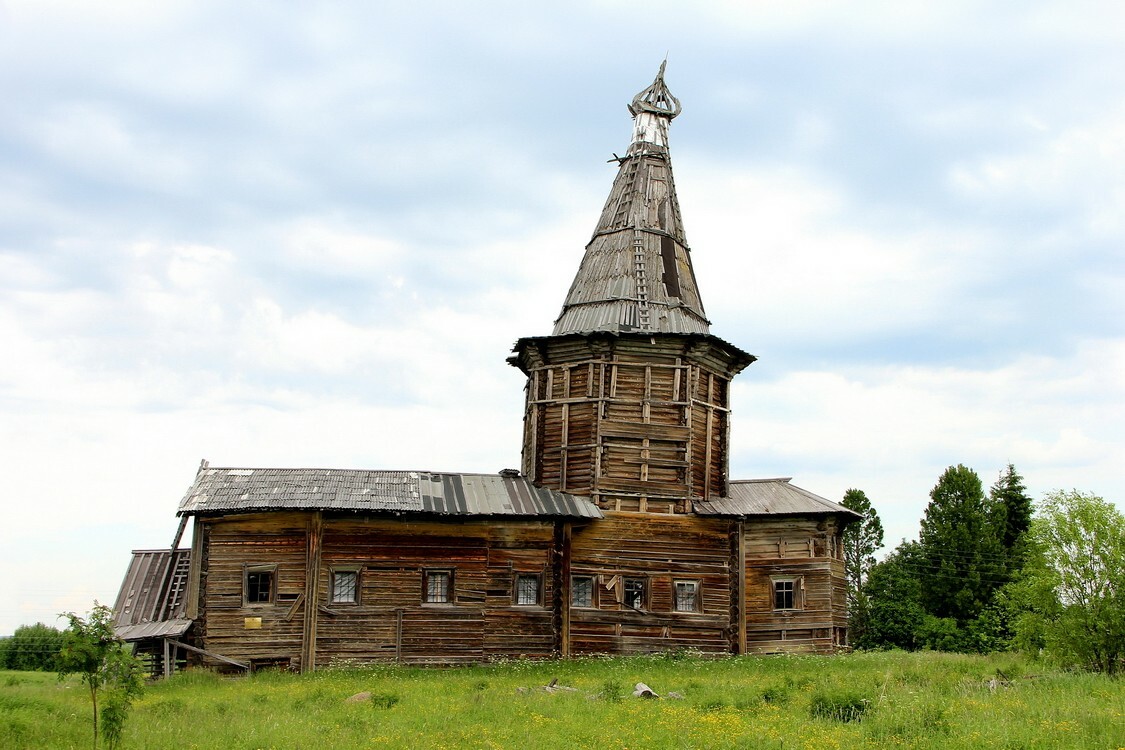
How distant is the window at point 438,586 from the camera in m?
28.4

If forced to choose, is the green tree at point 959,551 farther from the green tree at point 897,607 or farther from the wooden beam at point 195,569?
the wooden beam at point 195,569

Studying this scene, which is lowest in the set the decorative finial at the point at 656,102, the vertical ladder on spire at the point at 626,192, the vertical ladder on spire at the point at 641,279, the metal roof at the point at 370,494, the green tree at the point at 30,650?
the green tree at the point at 30,650

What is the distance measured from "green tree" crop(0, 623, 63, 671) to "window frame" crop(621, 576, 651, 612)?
37.3 meters

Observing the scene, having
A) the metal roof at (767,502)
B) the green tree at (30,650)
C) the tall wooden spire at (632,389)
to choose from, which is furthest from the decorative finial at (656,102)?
the green tree at (30,650)

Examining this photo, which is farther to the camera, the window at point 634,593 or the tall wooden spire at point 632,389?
the tall wooden spire at point 632,389

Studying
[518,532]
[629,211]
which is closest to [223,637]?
[518,532]

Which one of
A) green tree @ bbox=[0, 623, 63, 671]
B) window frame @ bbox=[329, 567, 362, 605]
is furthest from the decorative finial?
green tree @ bbox=[0, 623, 63, 671]

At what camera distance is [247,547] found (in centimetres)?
2744

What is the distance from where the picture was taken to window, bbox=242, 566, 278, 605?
27312mm

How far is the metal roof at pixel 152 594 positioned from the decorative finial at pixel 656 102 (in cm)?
2273

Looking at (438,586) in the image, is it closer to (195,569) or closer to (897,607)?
(195,569)

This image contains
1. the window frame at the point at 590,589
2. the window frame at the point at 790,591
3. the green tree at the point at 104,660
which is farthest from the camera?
the window frame at the point at 790,591

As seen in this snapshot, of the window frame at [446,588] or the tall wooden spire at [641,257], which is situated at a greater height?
the tall wooden spire at [641,257]

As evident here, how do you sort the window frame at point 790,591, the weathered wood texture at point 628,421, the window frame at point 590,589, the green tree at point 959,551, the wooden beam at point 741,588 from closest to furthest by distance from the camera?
the window frame at point 590,589 → the wooden beam at point 741,588 → the window frame at point 790,591 → the weathered wood texture at point 628,421 → the green tree at point 959,551
